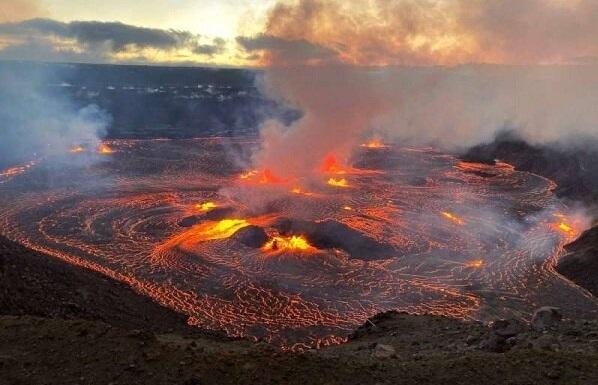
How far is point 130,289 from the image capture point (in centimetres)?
2766

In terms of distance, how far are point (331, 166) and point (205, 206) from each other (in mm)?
27356

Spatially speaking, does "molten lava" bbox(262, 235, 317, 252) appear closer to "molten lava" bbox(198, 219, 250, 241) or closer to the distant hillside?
"molten lava" bbox(198, 219, 250, 241)

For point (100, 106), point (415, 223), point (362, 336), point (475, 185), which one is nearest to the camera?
point (362, 336)

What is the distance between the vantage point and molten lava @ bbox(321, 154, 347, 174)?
6812cm

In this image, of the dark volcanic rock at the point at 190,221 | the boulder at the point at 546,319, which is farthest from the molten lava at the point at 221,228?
the boulder at the point at 546,319

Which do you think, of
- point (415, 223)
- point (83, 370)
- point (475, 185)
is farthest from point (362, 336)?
point (475, 185)

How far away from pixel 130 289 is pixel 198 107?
127843mm

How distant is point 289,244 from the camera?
120ft

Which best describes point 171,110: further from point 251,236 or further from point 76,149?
point 251,236

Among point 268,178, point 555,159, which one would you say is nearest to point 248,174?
point 268,178

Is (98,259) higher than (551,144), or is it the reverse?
(551,144)

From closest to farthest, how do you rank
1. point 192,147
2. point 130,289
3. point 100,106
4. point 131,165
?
1. point 130,289
2. point 131,165
3. point 192,147
4. point 100,106

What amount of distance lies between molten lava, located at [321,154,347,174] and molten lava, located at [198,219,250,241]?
90.3ft

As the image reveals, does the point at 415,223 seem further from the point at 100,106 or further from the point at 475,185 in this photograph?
the point at 100,106
